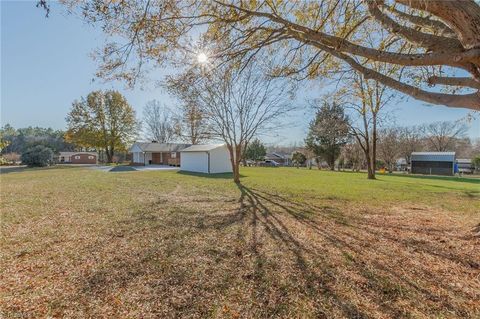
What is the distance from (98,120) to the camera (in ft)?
117

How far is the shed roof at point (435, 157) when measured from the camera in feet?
99.1

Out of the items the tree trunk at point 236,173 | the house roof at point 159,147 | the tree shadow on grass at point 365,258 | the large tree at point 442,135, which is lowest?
the tree shadow on grass at point 365,258

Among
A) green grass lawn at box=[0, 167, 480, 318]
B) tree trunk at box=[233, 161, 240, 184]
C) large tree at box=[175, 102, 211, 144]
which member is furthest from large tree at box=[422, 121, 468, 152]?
green grass lawn at box=[0, 167, 480, 318]

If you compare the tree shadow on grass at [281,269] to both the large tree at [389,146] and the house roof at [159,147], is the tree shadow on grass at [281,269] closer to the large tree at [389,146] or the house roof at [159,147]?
the house roof at [159,147]

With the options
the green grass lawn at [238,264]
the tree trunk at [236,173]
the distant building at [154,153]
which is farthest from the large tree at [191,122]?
the distant building at [154,153]

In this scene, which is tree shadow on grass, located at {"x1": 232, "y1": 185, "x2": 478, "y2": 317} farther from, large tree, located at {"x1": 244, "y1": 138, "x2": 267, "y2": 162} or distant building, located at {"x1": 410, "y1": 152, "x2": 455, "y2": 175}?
large tree, located at {"x1": 244, "y1": 138, "x2": 267, "y2": 162}

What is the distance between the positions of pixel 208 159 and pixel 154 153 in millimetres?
17631

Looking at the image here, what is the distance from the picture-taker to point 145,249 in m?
3.91

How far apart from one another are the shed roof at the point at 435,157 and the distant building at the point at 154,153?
33.6 metres

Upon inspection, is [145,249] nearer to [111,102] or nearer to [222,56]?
[222,56]

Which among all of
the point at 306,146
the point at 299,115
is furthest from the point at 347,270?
the point at 306,146

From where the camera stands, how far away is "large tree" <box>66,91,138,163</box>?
35.2 meters

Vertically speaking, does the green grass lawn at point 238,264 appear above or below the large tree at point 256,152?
below

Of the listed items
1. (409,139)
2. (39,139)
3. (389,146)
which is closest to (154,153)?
(39,139)
